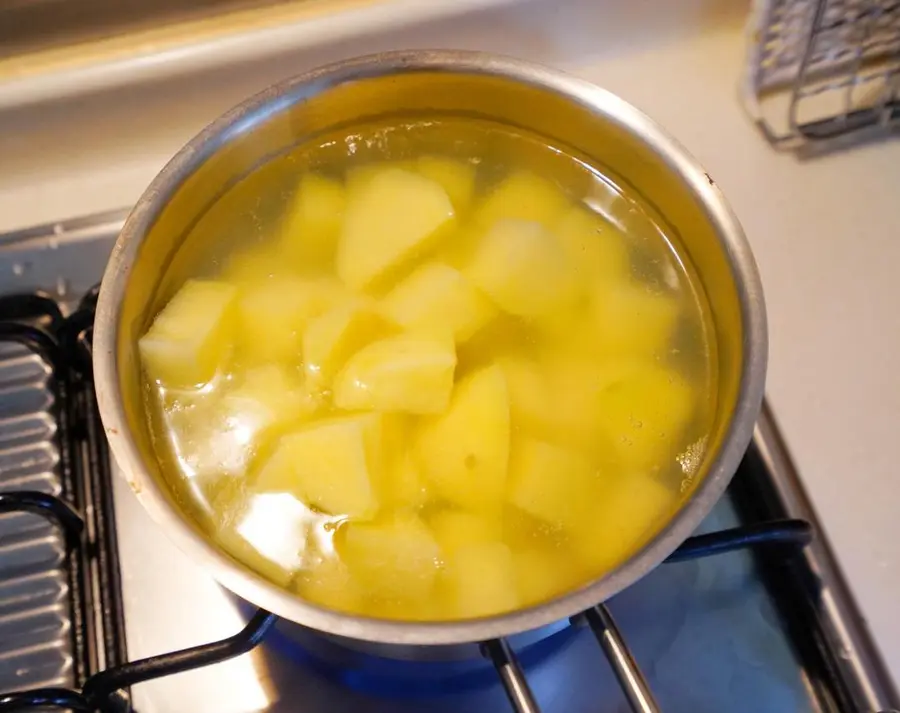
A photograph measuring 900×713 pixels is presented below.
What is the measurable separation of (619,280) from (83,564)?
525 millimetres

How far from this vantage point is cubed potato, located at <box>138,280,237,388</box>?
0.70m

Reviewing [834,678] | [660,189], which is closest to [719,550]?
[834,678]

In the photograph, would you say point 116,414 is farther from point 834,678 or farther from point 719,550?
point 834,678

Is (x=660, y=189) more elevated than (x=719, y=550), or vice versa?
(x=660, y=189)

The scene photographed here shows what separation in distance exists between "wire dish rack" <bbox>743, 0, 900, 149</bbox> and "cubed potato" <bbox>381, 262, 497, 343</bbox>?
45 centimetres

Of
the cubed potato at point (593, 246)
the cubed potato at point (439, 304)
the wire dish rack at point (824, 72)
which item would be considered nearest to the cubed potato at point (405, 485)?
the cubed potato at point (439, 304)

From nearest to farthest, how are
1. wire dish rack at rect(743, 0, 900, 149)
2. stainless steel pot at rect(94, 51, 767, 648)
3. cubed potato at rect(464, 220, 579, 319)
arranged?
stainless steel pot at rect(94, 51, 767, 648), cubed potato at rect(464, 220, 579, 319), wire dish rack at rect(743, 0, 900, 149)

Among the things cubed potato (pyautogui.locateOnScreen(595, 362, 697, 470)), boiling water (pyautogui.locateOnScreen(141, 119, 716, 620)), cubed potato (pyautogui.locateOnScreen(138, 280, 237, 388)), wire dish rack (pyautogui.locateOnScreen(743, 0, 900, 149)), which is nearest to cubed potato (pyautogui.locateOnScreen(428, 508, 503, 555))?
boiling water (pyautogui.locateOnScreen(141, 119, 716, 620))

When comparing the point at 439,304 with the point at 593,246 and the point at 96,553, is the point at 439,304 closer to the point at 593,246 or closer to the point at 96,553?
the point at 593,246

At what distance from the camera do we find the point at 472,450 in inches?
26.9

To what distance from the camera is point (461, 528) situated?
0.68 metres

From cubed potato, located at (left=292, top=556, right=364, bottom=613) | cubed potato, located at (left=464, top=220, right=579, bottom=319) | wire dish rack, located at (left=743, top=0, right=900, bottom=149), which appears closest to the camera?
cubed potato, located at (left=292, top=556, right=364, bottom=613)

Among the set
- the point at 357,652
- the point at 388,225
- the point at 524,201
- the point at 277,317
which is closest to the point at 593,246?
the point at 524,201

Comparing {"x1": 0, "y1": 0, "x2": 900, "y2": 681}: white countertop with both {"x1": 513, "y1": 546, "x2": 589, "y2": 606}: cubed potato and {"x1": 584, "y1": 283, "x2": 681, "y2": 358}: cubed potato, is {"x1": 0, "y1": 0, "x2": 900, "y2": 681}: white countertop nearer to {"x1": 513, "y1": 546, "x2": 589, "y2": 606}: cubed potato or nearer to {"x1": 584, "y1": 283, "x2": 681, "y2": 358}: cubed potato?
{"x1": 584, "y1": 283, "x2": 681, "y2": 358}: cubed potato
